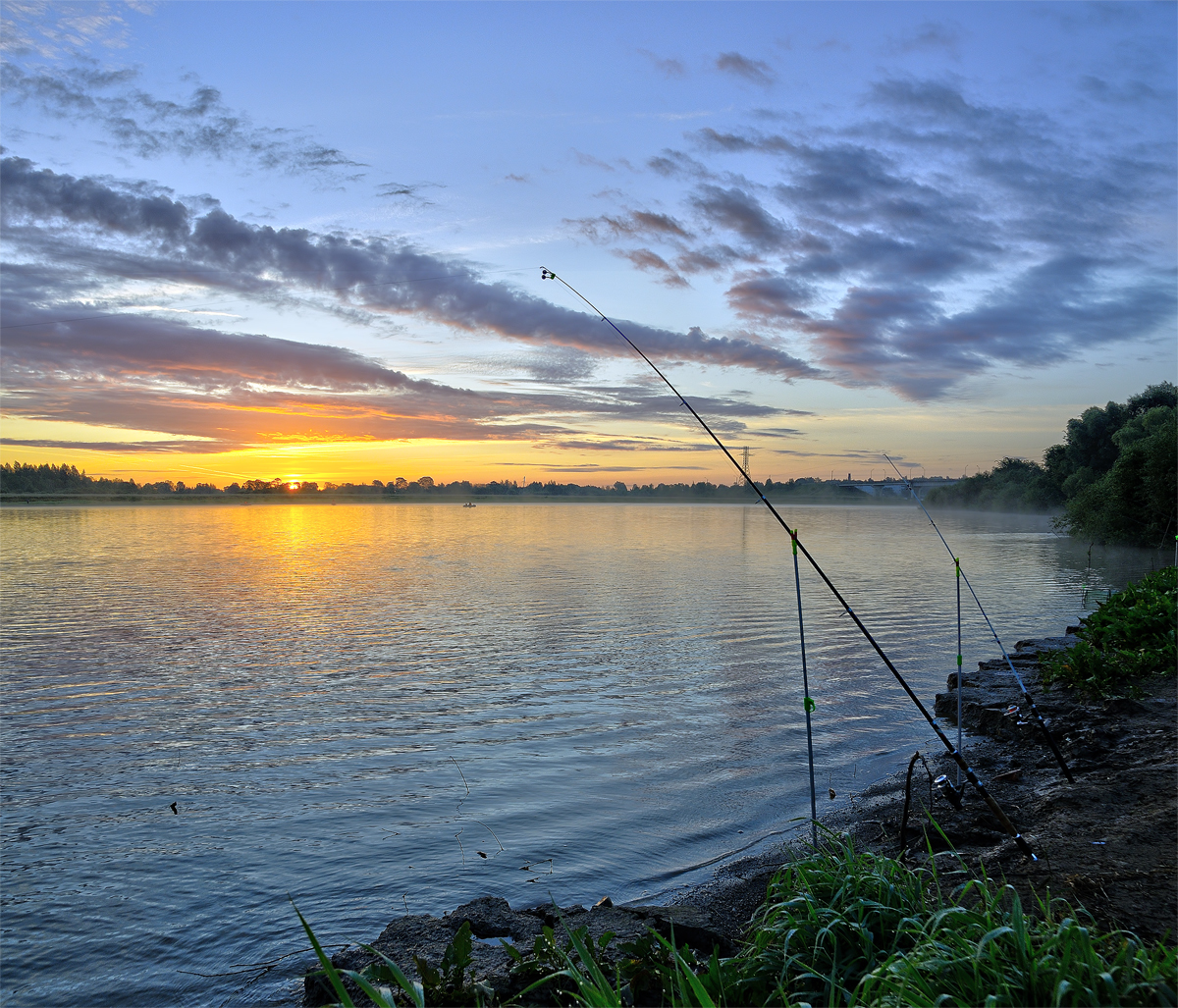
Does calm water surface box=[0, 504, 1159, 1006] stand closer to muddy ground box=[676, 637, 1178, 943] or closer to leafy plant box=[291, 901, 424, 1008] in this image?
muddy ground box=[676, 637, 1178, 943]

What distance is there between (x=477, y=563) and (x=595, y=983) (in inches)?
1431

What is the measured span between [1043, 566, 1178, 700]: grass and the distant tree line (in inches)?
256

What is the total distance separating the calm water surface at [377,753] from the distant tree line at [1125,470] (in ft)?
36.6

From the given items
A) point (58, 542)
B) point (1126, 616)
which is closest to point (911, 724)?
point (1126, 616)

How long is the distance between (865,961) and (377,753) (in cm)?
788

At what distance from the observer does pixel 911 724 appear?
11906 millimetres

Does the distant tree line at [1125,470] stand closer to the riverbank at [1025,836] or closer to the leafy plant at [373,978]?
the riverbank at [1025,836]

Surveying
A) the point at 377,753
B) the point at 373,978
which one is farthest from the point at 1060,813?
the point at 377,753

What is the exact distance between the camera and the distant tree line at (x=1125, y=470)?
38.7m

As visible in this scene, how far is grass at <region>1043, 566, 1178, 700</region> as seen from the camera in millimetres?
10438

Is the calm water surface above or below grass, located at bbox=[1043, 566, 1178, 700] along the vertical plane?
below

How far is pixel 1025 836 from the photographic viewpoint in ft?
19.6

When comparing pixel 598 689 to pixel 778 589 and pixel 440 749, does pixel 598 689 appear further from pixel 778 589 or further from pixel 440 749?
pixel 778 589

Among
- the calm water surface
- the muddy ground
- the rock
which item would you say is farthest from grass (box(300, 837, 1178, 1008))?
the calm water surface
